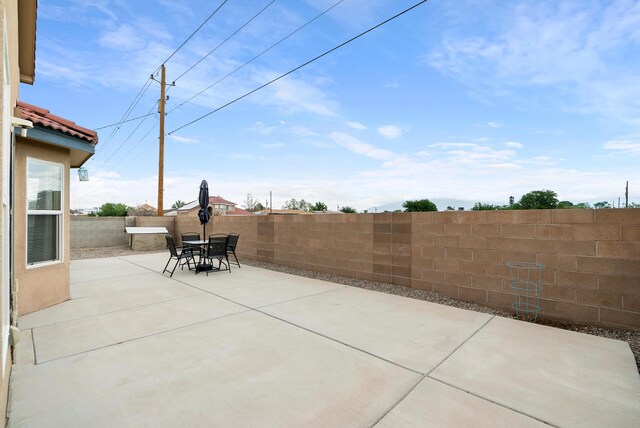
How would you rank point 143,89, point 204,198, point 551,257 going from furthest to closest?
point 143,89 < point 204,198 < point 551,257

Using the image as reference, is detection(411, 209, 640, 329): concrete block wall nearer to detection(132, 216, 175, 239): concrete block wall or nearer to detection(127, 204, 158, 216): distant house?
detection(132, 216, 175, 239): concrete block wall

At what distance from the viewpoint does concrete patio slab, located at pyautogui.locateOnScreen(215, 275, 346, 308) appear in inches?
208

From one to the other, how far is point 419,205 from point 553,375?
20.3m

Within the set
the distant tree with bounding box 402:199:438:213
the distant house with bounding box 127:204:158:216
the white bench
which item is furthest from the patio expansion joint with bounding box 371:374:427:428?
the distant house with bounding box 127:204:158:216

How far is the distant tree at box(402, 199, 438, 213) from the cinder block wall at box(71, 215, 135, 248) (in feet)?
53.5

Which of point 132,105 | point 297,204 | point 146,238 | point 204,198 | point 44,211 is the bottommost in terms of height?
point 146,238

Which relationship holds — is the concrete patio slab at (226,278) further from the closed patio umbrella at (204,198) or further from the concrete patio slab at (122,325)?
the closed patio umbrella at (204,198)

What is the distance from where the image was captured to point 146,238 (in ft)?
42.9

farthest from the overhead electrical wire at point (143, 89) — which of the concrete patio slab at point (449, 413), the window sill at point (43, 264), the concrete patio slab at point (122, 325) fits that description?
the concrete patio slab at point (449, 413)

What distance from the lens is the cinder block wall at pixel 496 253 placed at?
3.90 meters

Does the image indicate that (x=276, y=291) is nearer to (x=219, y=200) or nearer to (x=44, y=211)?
(x=44, y=211)

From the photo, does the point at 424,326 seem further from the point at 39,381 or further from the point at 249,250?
the point at 249,250

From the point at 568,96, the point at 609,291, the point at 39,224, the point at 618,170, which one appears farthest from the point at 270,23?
the point at 618,170

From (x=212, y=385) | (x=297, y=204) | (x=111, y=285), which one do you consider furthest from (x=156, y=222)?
(x=297, y=204)
